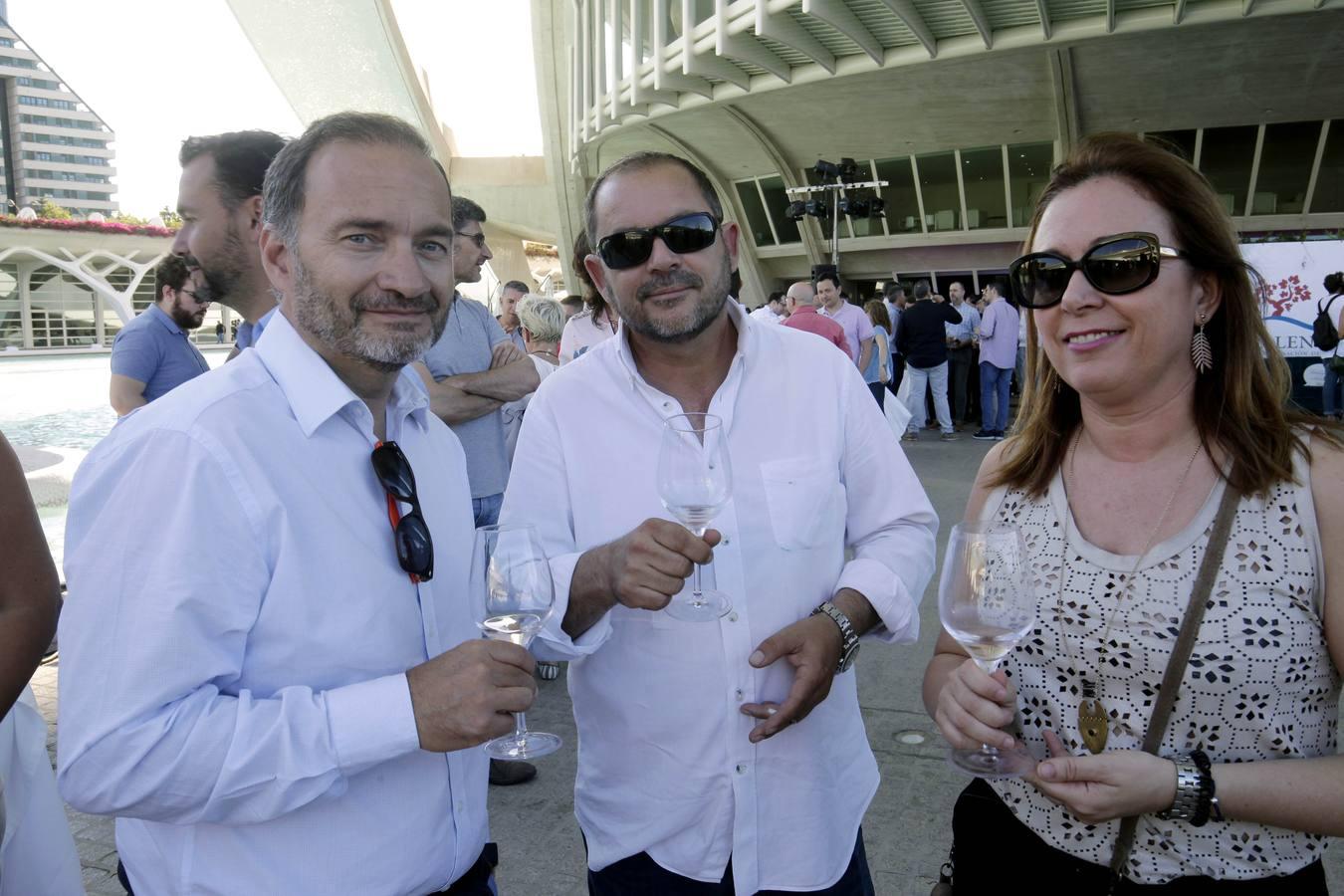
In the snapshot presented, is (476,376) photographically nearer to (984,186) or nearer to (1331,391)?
(1331,391)

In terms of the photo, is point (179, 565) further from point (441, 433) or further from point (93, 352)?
point (93, 352)

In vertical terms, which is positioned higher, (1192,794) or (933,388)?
(933,388)

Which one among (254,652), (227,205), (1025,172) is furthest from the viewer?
(1025,172)

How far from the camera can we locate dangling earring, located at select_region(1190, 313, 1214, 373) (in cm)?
180

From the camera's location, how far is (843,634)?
6.44 feet

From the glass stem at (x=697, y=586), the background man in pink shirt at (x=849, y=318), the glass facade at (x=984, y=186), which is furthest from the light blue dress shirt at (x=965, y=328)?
the glass facade at (x=984, y=186)

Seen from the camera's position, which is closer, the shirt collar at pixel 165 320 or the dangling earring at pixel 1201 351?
the dangling earring at pixel 1201 351

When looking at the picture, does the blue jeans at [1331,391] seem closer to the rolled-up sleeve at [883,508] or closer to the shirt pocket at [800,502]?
the rolled-up sleeve at [883,508]

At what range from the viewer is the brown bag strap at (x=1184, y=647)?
62.2 inches

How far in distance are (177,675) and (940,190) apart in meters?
29.7

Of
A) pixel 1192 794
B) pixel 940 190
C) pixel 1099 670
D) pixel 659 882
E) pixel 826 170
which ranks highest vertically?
pixel 940 190

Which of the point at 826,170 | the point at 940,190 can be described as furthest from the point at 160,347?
the point at 940,190

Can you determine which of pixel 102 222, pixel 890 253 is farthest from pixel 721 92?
pixel 102 222

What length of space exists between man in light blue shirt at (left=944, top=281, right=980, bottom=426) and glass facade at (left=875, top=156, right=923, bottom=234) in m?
15.0
